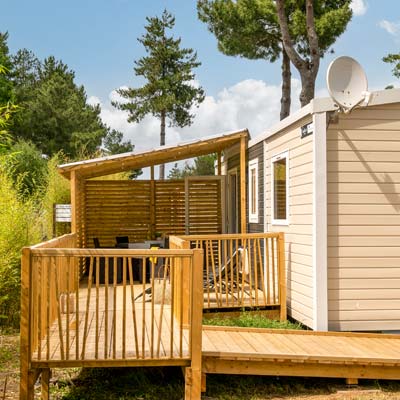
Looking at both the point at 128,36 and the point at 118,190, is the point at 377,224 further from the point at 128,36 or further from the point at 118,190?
the point at 128,36

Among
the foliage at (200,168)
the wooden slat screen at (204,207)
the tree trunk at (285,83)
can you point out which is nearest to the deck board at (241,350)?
the wooden slat screen at (204,207)

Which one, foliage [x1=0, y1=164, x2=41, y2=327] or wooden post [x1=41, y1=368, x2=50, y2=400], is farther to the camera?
foliage [x1=0, y1=164, x2=41, y2=327]

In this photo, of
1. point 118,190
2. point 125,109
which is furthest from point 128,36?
point 118,190

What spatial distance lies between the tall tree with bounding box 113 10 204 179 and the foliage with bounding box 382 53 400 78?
384 inches

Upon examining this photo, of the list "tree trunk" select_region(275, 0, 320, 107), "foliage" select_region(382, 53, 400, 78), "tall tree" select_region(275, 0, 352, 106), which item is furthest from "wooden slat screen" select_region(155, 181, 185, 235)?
"foliage" select_region(382, 53, 400, 78)

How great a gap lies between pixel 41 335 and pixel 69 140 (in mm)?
27775

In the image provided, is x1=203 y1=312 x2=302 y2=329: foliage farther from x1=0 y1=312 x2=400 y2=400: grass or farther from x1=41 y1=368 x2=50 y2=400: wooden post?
x1=41 y1=368 x2=50 y2=400: wooden post

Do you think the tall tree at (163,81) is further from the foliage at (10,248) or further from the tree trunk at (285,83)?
the foliage at (10,248)

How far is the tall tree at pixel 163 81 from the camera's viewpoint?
29109mm

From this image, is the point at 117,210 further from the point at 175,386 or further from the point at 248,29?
the point at 248,29

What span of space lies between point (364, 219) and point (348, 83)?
149cm

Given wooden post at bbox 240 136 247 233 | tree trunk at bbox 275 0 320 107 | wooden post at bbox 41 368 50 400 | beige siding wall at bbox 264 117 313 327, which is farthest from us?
tree trunk at bbox 275 0 320 107

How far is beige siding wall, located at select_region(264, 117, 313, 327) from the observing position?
6477mm

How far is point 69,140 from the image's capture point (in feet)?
104
